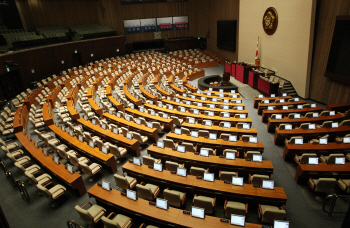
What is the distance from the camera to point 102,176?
6863 mm

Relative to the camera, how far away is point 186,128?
8.45m

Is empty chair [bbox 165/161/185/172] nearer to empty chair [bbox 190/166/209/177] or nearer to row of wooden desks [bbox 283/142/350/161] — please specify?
empty chair [bbox 190/166/209/177]

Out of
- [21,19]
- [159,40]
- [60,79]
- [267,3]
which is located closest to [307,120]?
[267,3]

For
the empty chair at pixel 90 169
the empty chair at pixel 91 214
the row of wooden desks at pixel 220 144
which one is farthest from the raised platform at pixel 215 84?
the empty chair at pixel 91 214

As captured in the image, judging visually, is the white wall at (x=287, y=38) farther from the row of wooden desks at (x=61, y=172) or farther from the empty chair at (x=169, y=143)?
the row of wooden desks at (x=61, y=172)

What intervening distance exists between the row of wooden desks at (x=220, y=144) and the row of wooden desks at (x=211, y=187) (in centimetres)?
187

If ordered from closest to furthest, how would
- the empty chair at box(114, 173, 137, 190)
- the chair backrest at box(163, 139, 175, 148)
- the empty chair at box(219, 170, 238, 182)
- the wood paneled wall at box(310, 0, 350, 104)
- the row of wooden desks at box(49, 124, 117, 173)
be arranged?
the empty chair at box(219, 170, 238, 182)
the empty chair at box(114, 173, 137, 190)
the row of wooden desks at box(49, 124, 117, 173)
the chair backrest at box(163, 139, 175, 148)
the wood paneled wall at box(310, 0, 350, 104)

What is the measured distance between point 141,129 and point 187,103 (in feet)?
11.3

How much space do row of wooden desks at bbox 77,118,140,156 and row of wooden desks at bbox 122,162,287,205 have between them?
1420 millimetres

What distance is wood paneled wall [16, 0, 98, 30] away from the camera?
20.2 m

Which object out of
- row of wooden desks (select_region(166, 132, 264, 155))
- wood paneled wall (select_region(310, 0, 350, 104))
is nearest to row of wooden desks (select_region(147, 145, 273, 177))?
row of wooden desks (select_region(166, 132, 264, 155))

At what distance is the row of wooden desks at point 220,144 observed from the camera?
6.88 m

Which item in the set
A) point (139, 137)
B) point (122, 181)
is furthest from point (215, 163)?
point (139, 137)

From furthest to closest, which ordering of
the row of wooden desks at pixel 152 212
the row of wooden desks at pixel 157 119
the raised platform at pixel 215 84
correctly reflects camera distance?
1. the raised platform at pixel 215 84
2. the row of wooden desks at pixel 157 119
3. the row of wooden desks at pixel 152 212
